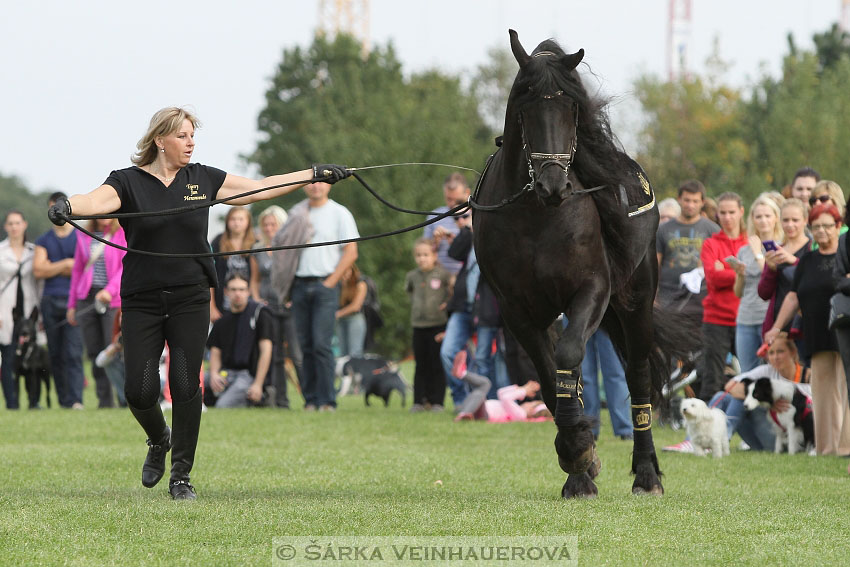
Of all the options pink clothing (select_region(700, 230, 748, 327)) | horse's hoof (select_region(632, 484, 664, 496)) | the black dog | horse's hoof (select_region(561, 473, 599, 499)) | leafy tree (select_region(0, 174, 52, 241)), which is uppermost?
leafy tree (select_region(0, 174, 52, 241))

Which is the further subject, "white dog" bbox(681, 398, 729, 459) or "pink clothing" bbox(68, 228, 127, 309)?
"pink clothing" bbox(68, 228, 127, 309)

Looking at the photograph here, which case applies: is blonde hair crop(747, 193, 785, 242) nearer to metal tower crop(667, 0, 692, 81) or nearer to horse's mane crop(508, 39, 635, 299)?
horse's mane crop(508, 39, 635, 299)

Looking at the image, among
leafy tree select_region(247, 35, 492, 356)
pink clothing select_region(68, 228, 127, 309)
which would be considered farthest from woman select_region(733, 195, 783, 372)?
leafy tree select_region(247, 35, 492, 356)

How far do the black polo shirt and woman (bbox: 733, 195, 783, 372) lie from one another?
6.25m

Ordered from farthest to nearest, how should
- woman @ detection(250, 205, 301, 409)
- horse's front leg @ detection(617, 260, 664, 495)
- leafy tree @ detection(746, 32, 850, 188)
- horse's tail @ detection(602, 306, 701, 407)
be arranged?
leafy tree @ detection(746, 32, 850, 188), woman @ detection(250, 205, 301, 409), horse's tail @ detection(602, 306, 701, 407), horse's front leg @ detection(617, 260, 664, 495)

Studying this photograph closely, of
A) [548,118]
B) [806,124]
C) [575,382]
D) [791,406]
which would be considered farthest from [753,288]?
[806,124]

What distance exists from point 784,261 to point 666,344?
2.62 m

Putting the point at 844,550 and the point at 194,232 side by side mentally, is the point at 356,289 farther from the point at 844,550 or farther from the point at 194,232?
the point at 844,550

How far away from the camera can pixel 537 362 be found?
24.4 feet

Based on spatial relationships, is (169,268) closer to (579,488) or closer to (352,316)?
(579,488)

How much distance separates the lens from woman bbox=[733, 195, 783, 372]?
38.3 ft

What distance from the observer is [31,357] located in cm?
1619

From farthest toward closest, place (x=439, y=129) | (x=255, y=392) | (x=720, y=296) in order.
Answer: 1. (x=439, y=129)
2. (x=255, y=392)
3. (x=720, y=296)

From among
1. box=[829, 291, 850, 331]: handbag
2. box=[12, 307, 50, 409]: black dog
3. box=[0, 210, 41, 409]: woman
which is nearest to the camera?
box=[829, 291, 850, 331]: handbag
